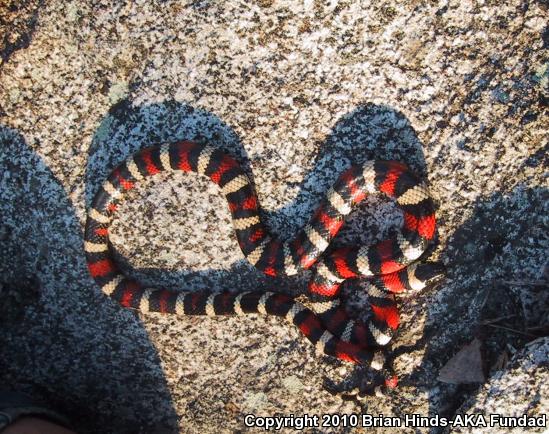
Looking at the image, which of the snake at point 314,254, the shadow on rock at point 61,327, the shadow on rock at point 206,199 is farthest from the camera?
the shadow on rock at point 61,327

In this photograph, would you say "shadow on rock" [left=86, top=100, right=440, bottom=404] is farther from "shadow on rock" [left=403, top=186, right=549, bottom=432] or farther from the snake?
"shadow on rock" [left=403, top=186, right=549, bottom=432]

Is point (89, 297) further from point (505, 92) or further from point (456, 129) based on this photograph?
point (505, 92)

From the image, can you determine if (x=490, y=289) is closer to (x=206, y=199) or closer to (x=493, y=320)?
(x=493, y=320)

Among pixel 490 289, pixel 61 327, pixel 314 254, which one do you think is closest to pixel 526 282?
pixel 490 289

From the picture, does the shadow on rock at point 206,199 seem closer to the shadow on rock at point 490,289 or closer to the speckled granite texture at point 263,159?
the speckled granite texture at point 263,159

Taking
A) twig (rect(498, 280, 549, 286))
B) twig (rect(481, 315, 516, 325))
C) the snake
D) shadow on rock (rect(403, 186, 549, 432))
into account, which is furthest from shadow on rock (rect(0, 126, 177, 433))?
twig (rect(498, 280, 549, 286))

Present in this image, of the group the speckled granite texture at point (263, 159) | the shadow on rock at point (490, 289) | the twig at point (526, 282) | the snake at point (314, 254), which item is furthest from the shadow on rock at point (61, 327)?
the twig at point (526, 282)

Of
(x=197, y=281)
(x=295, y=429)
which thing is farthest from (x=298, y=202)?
(x=295, y=429)
